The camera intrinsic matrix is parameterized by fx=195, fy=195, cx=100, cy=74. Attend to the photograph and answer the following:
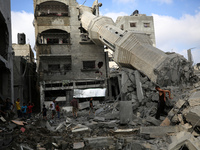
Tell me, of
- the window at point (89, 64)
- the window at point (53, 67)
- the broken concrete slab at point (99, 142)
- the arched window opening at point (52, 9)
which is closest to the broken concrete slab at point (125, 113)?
the broken concrete slab at point (99, 142)

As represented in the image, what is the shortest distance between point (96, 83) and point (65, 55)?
4988 mm

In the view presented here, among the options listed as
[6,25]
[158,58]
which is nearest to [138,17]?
[158,58]

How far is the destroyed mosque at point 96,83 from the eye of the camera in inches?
279

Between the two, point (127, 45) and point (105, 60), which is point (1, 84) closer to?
point (127, 45)

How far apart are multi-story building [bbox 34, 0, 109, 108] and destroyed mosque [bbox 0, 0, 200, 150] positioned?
112mm

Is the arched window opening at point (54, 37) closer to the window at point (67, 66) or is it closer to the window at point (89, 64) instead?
the window at point (67, 66)

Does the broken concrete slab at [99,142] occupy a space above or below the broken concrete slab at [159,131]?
below

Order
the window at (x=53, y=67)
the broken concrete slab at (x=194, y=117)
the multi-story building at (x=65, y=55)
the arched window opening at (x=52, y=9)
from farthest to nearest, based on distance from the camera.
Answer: the arched window opening at (x=52, y=9) < the window at (x=53, y=67) < the multi-story building at (x=65, y=55) < the broken concrete slab at (x=194, y=117)

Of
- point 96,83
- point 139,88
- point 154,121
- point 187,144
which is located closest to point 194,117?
point 187,144

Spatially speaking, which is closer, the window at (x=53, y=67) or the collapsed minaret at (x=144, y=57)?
the collapsed minaret at (x=144, y=57)

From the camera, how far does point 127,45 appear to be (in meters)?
16.3

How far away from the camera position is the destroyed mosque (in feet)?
23.3

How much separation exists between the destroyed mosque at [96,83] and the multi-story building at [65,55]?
0.11m

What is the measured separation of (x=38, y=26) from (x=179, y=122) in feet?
67.2
